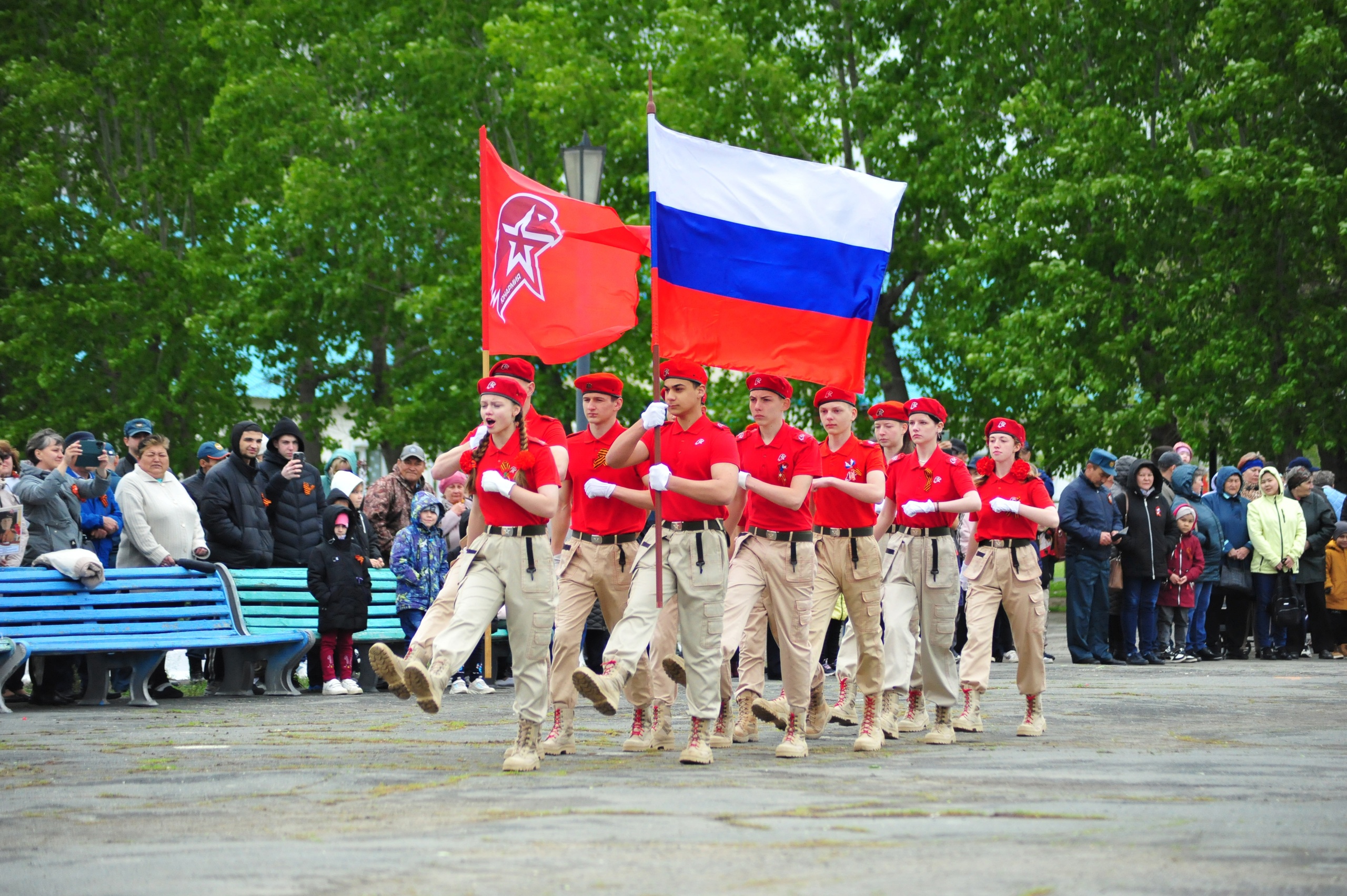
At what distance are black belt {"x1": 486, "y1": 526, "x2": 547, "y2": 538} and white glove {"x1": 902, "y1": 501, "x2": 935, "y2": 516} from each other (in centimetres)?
255

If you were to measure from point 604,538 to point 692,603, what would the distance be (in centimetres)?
83

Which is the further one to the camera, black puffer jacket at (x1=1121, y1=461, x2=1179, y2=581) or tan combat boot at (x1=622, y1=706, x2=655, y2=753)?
black puffer jacket at (x1=1121, y1=461, x2=1179, y2=581)

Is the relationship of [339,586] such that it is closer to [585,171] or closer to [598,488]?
[585,171]

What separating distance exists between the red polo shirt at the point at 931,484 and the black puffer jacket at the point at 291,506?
5.58 meters

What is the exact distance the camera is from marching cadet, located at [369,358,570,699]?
30.1ft

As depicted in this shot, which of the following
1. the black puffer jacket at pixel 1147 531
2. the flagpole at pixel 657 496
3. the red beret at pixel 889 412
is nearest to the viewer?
the flagpole at pixel 657 496

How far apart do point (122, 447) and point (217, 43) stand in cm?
821

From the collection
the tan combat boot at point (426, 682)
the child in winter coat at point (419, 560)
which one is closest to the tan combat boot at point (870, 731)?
the tan combat boot at point (426, 682)

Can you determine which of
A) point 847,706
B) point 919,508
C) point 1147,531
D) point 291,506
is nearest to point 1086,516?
point 1147,531

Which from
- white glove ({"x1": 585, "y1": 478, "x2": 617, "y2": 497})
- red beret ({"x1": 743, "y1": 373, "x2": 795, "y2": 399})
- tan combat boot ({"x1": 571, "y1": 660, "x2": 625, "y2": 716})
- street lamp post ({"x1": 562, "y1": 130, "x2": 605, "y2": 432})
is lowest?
Answer: tan combat boot ({"x1": 571, "y1": 660, "x2": 625, "y2": 716})

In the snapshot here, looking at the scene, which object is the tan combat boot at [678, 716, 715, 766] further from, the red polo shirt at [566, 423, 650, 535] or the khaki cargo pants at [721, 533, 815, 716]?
the red polo shirt at [566, 423, 650, 535]

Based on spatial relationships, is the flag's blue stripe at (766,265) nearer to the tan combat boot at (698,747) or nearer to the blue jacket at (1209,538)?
the tan combat boot at (698,747)

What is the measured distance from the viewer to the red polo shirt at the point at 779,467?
970cm

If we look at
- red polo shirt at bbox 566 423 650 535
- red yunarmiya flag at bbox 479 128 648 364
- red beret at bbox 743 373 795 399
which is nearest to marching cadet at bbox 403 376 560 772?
red polo shirt at bbox 566 423 650 535
